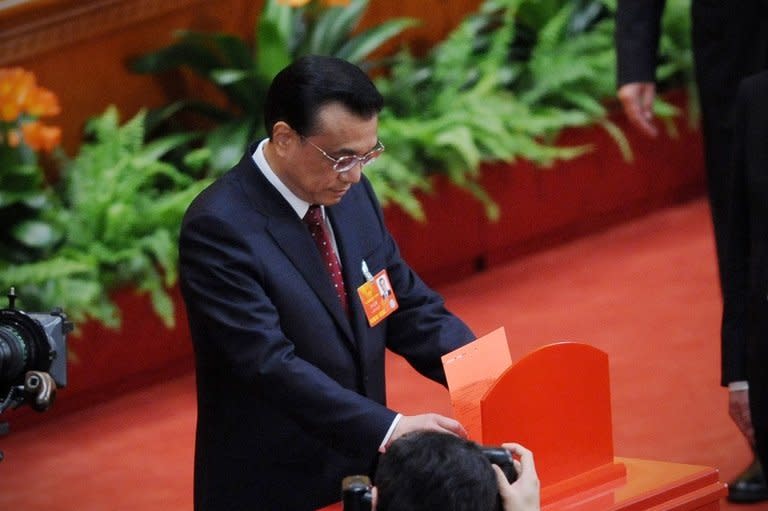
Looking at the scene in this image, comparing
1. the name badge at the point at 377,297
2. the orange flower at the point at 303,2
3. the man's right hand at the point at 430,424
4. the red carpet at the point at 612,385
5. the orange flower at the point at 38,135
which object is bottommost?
the red carpet at the point at 612,385

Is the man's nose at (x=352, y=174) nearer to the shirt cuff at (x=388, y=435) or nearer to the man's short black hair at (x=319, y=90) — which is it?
the man's short black hair at (x=319, y=90)

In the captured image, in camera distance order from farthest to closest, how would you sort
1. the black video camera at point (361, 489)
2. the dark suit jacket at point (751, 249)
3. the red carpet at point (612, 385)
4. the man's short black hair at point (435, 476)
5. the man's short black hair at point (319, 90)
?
the red carpet at point (612, 385), the dark suit jacket at point (751, 249), the man's short black hair at point (319, 90), the black video camera at point (361, 489), the man's short black hair at point (435, 476)

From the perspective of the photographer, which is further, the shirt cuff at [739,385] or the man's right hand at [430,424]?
the shirt cuff at [739,385]

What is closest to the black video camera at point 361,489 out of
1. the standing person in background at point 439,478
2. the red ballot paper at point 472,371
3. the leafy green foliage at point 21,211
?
the standing person in background at point 439,478

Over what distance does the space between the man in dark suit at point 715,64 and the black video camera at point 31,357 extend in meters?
1.84

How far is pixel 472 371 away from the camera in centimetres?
287

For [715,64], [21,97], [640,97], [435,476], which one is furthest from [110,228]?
[435,476]

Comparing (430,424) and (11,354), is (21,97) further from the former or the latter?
(430,424)

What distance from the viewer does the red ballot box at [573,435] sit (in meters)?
2.72

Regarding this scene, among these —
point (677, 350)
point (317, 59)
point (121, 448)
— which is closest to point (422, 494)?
point (317, 59)

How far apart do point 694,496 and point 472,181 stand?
146 inches

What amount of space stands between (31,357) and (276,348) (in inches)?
19.0

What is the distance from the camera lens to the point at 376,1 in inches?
273

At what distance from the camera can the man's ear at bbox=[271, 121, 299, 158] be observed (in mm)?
2867
